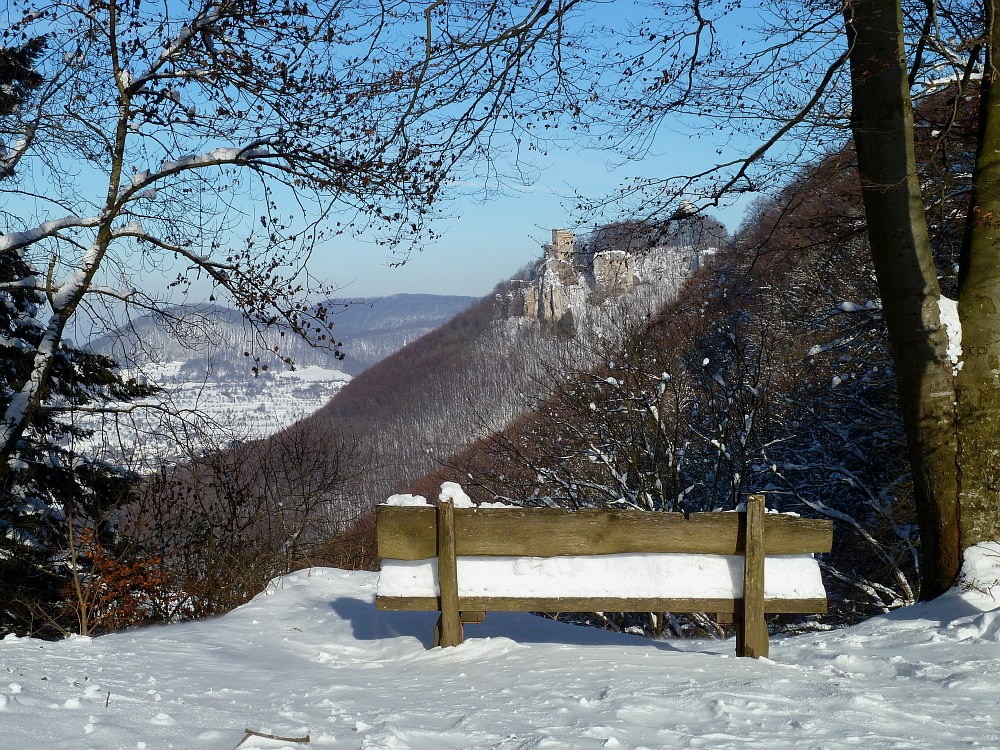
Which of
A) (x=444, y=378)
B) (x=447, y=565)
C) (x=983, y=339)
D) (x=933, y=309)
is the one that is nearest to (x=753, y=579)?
(x=447, y=565)

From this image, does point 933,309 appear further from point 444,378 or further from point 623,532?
point 444,378

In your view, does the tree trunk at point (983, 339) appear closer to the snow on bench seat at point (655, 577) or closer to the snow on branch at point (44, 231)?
the snow on bench seat at point (655, 577)

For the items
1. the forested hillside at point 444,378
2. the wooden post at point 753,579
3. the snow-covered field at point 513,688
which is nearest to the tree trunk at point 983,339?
the snow-covered field at point 513,688

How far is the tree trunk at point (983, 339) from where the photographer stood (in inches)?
222

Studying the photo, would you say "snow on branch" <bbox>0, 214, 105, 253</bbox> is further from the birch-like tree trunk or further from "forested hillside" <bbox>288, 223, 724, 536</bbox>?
"forested hillside" <bbox>288, 223, 724, 536</bbox>

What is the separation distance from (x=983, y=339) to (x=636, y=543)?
313cm

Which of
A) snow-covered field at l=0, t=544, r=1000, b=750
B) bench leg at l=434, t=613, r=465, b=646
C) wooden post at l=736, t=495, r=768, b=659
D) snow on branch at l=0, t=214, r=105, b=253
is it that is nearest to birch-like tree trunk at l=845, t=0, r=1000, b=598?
snow-covered field at l=0, t=544, r=1000, b=750

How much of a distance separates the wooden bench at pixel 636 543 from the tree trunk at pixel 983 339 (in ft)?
5.61

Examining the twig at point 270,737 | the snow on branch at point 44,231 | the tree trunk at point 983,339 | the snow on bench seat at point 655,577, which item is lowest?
the twig at point 270,737

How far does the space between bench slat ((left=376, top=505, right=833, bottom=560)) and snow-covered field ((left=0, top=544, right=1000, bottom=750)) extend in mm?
598

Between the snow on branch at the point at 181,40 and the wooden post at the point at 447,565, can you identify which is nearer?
the wooden post at the point at 447,565

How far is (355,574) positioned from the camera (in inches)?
334

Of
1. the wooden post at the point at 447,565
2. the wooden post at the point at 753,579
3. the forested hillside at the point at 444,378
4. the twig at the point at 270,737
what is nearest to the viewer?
the twig at the point at 270,737

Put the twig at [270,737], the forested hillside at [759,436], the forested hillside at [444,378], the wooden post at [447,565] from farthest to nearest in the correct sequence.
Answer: the forested hillside at [444,378] → the forested hillside at [759,436] → the wooden post at [447,565] → the twig at [270,737]
